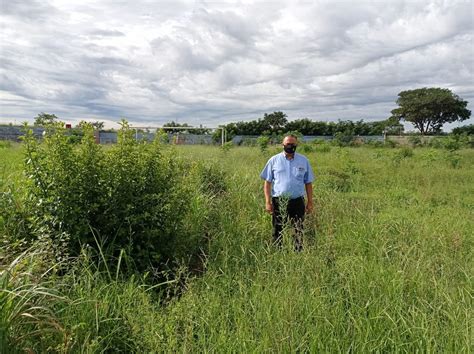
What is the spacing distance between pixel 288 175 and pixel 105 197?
2.29m

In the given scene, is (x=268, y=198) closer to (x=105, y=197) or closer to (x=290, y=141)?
(x=290, y=141)

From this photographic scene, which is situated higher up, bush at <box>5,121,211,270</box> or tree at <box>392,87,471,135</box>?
tree at <box>392,87,471,135</box>

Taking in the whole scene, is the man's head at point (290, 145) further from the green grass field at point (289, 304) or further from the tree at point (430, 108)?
the tree at point (430, 108)

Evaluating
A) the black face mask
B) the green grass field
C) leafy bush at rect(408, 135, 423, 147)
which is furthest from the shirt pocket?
leafy bush at rect(408, 135, 423, 147)

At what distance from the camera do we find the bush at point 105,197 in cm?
329

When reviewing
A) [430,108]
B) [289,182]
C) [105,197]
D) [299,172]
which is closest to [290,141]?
[299,172]

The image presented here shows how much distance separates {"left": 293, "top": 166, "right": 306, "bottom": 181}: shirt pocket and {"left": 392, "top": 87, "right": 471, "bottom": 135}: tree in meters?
53.6

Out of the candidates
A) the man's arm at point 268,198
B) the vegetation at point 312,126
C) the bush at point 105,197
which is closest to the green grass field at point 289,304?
the bush at point 105,197

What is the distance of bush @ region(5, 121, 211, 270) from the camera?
329 cm

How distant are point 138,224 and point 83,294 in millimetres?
901

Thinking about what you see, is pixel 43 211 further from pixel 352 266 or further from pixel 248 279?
pixel 352 266

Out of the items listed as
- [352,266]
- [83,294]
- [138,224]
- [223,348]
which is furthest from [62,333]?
[352,266]

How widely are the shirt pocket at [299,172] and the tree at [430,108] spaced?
53.6 meters

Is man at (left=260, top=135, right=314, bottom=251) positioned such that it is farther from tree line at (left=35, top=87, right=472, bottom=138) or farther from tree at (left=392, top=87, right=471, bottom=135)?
tree at (left=392, top=87, right=471, bottom=135)
